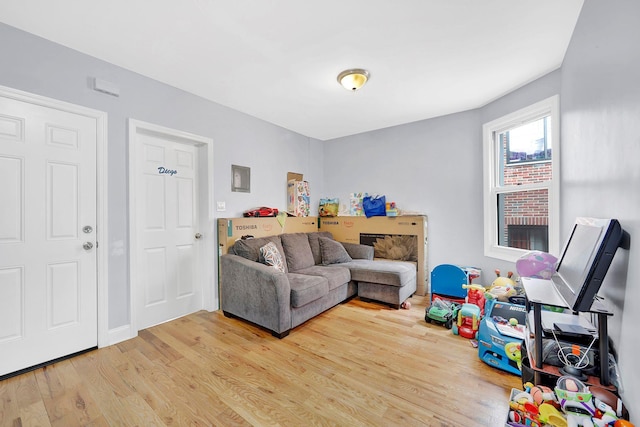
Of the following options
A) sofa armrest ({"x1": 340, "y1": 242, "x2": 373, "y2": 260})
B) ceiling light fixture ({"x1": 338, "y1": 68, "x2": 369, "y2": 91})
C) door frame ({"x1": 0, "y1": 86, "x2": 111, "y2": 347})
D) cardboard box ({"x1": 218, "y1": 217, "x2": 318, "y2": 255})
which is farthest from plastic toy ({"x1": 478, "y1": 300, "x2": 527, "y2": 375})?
door frame ({"x1": 0, "y1": 86, "x2": 111, "y2": 347})

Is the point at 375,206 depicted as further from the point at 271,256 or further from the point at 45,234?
the point at 45,234

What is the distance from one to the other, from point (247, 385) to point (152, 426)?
0.55 m

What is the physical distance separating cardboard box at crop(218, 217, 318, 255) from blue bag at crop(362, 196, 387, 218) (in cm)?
99

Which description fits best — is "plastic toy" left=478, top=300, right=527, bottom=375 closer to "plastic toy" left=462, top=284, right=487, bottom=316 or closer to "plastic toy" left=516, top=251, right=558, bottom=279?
"plastic toy" left=516, top=251, right=558, bottom=279

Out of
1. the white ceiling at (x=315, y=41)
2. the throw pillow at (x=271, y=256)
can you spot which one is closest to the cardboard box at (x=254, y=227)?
the throw pillow at (x=271, y=256)

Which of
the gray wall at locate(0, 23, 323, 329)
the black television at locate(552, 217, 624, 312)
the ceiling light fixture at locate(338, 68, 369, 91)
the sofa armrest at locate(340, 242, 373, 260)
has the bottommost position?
the sofa armrest at locate(340, 242, 373, 260)

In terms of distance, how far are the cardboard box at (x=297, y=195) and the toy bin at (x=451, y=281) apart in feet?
7.25

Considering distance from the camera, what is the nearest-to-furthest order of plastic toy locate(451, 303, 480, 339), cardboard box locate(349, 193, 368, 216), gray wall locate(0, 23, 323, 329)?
gray wall locate(0, 23, 323, 329) < plastic toy locate(451, 303, 480, 339) < cardboard box locate(349, 193, 368, 216)

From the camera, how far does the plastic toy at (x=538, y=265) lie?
7.04ft

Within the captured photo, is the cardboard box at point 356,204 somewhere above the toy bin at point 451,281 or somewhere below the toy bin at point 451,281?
above

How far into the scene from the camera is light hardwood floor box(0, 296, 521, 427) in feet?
5.00

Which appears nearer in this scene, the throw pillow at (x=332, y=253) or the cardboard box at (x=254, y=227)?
the cardboard box at (x=254, y=227)

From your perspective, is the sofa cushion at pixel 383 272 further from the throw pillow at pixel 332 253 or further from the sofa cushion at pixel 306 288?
the sofa cushion at pixel 306 288

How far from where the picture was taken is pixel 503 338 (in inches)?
76.7
